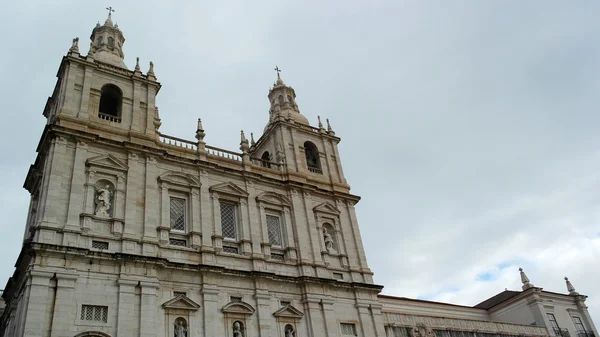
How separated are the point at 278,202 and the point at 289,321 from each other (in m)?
6.79

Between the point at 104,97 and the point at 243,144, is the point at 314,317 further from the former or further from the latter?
the point at 104,97

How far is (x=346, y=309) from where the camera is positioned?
2572 centimetres

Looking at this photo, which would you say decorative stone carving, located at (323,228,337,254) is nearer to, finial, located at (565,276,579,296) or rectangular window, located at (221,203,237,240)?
rectangular window, located at (221,203,237,240)

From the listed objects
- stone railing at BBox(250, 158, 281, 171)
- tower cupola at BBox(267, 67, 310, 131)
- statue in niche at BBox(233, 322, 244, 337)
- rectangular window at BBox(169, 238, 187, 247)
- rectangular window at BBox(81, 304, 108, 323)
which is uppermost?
tower cupola at BBox(267, 67, 310, 131)

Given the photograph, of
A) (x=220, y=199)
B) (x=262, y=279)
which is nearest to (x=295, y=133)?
(x=220, y=199)

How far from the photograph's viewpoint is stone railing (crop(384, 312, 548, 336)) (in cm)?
2773

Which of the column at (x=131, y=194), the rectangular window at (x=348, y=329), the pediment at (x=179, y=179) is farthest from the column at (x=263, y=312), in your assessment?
the pediment at (x=179, y=179)

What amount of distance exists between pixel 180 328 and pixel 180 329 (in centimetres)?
4

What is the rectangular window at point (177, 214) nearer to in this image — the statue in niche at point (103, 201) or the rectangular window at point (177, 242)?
the rectangular window at point (177, 242)

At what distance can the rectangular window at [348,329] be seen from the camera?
24.9 m

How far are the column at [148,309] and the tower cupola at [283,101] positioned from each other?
17.1 meters

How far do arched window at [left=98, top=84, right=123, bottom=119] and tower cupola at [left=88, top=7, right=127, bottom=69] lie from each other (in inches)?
84.1

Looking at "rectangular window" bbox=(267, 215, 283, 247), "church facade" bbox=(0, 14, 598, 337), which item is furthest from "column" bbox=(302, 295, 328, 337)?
"rectangular window" bbox=(267, 215, 283, 247)

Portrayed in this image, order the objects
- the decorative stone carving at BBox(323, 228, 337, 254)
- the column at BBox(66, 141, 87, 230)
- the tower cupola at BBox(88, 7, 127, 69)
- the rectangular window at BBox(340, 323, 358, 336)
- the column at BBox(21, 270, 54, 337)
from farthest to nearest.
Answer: the tower cupola at BBox(88, 7, 127, 69) < the decorative stone carving at BBox(323, 228, 337, 254) < the rectangular window at BBox(340, 323, 358, 336) < the column at BBox(66, 141, 87, 230) < the column at BBox(21, 270, 54, 337)
